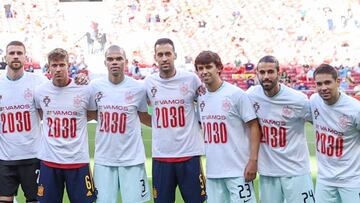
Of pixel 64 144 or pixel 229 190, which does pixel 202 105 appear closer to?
pixel 229 190

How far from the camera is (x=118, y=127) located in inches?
222

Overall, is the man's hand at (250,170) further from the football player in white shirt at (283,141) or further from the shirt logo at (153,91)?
the shirt logo at (153,91)

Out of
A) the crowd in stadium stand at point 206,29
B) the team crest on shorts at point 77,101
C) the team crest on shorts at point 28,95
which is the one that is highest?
the crowd in stadium stand at point 206,29

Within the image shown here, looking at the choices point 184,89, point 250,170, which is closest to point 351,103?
point 250,170

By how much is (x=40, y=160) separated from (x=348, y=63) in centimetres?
1989

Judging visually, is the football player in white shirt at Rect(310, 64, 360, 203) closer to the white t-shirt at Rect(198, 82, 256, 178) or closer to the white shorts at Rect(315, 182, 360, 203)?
the white shorts at Rect(315, 182, 360, 203)

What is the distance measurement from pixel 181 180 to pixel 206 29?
20554 mm

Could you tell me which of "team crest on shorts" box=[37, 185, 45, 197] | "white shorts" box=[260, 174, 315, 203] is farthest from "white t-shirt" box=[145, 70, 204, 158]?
"team crest on shorts" box=[37, 185, 45, 197]

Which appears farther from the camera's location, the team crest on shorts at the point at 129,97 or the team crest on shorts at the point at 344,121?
the team crest on shorts at the point at 129,97

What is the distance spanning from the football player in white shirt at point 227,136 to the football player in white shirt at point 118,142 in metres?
0.74

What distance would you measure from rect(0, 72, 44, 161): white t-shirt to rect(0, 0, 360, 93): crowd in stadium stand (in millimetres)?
17647

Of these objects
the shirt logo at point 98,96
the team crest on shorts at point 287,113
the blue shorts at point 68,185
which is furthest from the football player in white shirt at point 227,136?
the blue shorts at point 68,185

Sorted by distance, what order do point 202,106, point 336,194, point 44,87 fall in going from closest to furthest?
1. point 336,194
2. point 202,106
3. point 44,87

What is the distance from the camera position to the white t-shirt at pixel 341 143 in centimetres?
493
